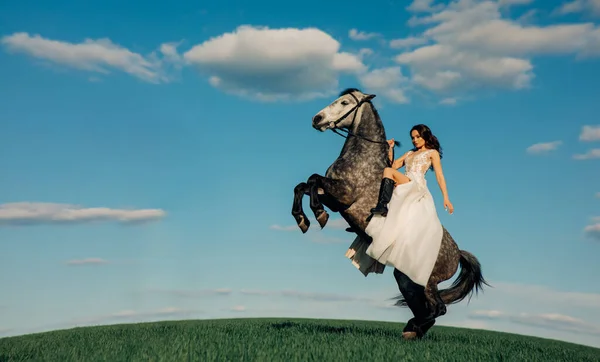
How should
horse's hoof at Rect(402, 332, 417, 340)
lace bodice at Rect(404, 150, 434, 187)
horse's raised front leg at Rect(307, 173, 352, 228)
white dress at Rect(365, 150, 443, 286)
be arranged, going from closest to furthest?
white dress at Rect(365, 150, 443, 286), horse's raised front leg at Rect(307, 173, 352, 228), lace bodice at Rect(404, 150, 434, 187), horse's hoof at Rect(402, 332, 417, 340)

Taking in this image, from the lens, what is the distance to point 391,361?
5.79m

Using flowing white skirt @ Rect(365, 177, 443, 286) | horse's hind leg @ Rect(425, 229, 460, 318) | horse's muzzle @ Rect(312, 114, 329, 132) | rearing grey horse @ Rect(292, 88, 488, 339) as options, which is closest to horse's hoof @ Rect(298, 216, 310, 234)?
rearing grey horse @ Rect(292, 88, 488, 339)

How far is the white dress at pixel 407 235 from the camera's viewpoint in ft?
24.8

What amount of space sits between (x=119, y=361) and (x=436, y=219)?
466cm

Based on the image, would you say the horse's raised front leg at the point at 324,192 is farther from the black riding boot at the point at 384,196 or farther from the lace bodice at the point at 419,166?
the lace bodice at the point at 419,166

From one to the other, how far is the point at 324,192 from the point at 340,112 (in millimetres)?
1313

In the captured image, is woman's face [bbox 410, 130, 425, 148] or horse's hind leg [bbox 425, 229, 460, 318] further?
woman's face [bbox 410, 130, 425, 148]

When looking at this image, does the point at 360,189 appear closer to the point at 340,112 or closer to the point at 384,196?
the point at 384,196

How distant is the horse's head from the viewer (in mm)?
8336

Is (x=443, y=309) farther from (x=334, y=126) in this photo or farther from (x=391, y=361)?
(x=334, y=126)

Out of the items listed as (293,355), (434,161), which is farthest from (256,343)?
(434,161)

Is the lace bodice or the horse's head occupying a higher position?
the horse's head

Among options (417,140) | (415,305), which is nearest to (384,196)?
(417,140)

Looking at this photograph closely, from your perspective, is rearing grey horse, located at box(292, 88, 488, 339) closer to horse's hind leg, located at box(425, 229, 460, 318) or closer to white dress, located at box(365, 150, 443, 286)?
→ horse's hind leg, located at box(425, 229, 460, 318)
